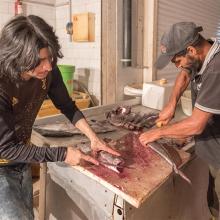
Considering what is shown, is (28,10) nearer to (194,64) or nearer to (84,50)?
(84,50)

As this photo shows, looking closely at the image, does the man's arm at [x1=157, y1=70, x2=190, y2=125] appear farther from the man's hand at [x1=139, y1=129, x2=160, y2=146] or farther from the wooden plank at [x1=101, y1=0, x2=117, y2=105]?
the wooden plank at [x1=101, y1=0, x2=117, y2=105]

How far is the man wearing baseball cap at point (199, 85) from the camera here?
5.33 feet

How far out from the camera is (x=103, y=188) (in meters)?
1.73

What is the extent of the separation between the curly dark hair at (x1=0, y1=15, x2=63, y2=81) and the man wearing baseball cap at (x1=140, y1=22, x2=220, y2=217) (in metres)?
0.85

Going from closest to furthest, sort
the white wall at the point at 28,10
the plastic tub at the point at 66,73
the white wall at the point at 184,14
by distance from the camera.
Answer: the plastic tub at the point at 66,73, the white wall at the point at 28,10, the white wall at the point at 184,14

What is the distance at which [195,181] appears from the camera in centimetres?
244

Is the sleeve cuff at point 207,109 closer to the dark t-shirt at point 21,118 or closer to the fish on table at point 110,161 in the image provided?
the fish on table at point 110,161

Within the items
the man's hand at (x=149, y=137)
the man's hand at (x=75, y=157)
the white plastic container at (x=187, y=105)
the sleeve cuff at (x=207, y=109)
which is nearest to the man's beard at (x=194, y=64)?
the sleeve cuff at (x=207, y=109)

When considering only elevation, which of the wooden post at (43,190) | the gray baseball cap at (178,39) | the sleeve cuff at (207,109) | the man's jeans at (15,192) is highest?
the gray baseball cap at (178,39)

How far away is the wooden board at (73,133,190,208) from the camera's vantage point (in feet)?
4.68

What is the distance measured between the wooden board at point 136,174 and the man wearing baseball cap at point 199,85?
0.13 m

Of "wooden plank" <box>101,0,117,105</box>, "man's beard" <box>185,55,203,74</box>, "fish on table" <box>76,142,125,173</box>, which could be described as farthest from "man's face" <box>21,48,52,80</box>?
"wooden plank" <box>101,0,117,105</box>

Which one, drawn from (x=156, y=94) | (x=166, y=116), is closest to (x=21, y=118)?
(x=166, y=116)

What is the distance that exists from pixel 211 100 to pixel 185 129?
27cm
